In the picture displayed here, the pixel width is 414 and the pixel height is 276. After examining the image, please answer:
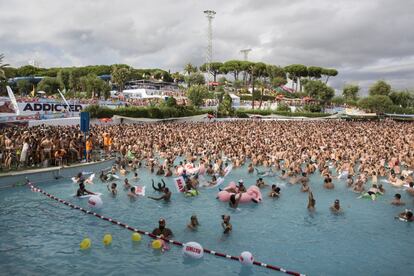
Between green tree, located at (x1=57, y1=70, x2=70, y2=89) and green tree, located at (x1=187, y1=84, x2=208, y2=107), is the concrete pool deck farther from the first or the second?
green tree, located at (x1=57, y1=70, x2=70, y2=89)

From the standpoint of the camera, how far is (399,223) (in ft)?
39.7

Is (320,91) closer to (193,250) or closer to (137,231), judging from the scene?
(137,231)

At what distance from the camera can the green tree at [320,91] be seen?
9400 centimetres

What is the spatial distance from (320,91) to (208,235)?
8998 centimetres

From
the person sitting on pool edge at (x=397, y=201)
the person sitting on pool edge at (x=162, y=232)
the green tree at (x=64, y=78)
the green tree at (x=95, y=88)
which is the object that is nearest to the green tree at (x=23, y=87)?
the green tree at (x=64, y=78)

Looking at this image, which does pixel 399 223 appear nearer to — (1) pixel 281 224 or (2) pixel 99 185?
(1) pixel 281 224

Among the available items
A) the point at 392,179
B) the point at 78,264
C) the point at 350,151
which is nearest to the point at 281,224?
the point at 78,264

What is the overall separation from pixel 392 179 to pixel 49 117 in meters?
29.4

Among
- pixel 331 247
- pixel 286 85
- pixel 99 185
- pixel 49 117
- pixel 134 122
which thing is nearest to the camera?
pixel 331 247

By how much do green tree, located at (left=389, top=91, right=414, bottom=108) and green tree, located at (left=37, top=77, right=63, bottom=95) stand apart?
84.6 meters

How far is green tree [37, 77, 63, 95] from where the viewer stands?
7650 cm

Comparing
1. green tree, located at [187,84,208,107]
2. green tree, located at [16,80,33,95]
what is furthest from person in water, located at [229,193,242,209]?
green tree, located at [16,80,33,95]

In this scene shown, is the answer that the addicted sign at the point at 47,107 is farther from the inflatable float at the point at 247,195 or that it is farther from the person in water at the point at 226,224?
the person in water at the point at 226,224

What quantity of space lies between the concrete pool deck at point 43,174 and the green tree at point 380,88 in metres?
92.8
